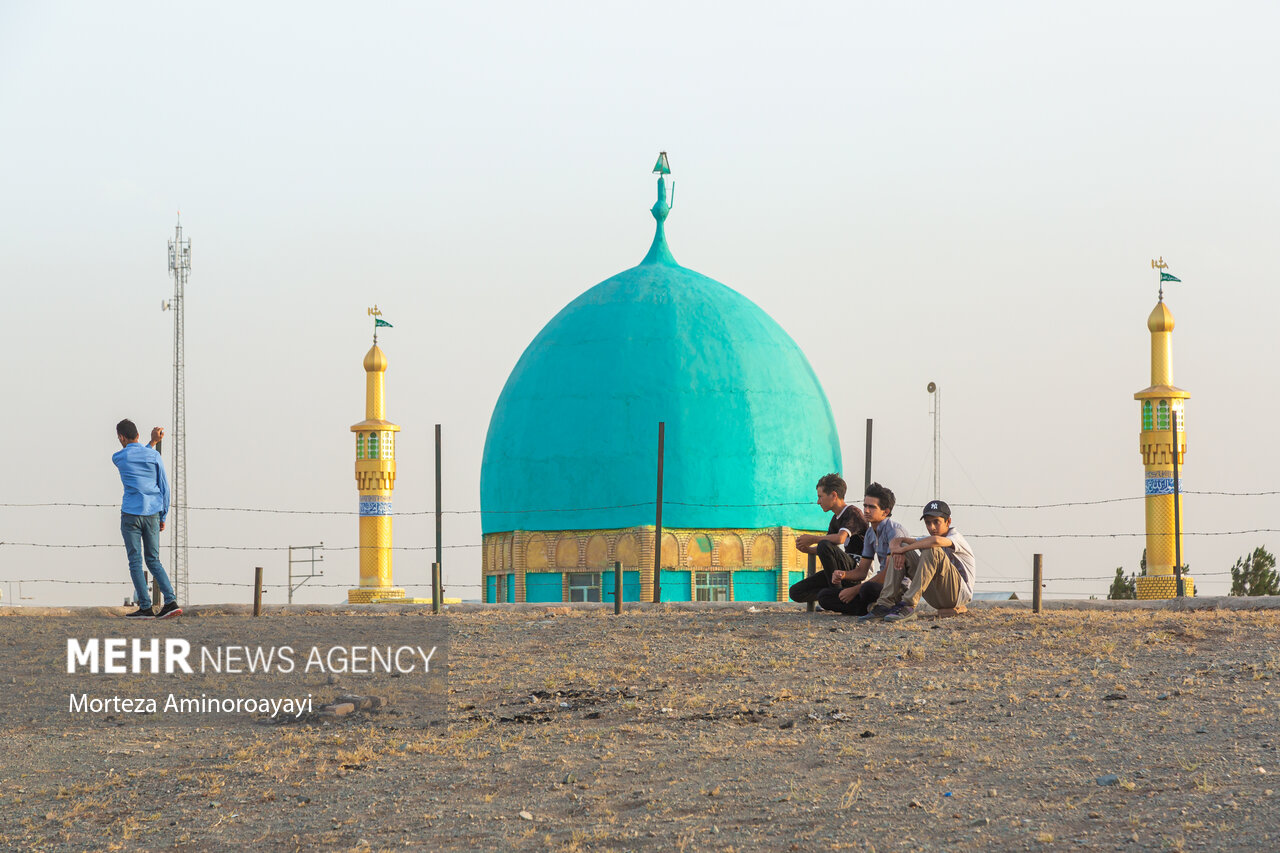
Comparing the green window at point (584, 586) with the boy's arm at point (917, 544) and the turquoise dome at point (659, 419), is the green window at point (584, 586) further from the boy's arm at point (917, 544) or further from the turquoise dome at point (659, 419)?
the boy's arm at point (917, 544)

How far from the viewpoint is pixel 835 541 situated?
11.6m

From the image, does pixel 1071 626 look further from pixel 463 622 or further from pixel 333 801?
pixel 333 801

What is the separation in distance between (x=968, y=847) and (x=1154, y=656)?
15.8 feet

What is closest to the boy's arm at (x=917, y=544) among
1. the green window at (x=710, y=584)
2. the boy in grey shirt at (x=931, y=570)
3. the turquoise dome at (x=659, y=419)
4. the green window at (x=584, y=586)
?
the boy in grey shirt at (x=931, y=570)

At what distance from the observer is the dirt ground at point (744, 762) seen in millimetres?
5906

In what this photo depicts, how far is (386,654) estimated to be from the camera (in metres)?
11.7

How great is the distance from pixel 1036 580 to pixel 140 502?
26.6 ft

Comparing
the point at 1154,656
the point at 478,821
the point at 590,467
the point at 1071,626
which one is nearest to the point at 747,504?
the point at 590,467

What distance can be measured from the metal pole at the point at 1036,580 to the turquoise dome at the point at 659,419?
12548mm

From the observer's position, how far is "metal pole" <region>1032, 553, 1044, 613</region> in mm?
13492

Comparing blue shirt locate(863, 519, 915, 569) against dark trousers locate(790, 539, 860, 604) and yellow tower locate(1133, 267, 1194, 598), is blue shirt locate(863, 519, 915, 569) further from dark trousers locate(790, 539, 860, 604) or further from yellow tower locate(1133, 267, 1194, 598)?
yellow tower locate(1133, 267, 1194, 598)

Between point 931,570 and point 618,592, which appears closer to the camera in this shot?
point 931,570

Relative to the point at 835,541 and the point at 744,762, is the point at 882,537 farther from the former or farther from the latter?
the point at 744,762

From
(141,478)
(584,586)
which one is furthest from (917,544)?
(584,586)
